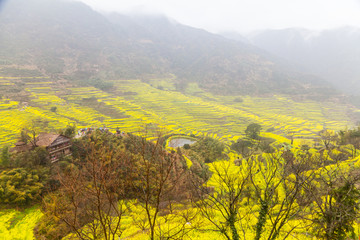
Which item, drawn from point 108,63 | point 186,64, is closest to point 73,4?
point 108,63

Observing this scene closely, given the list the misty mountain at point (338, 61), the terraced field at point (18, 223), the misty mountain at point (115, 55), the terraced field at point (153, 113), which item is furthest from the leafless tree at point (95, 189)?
the misty mountain at point (338, 61)

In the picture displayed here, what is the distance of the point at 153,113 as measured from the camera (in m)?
58.6

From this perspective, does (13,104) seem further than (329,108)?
No

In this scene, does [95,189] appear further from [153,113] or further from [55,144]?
[153,113]

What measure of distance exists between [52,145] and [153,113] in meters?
38.1

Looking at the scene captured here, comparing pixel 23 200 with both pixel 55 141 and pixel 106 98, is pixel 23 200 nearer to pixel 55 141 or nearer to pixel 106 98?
pixel 55 141

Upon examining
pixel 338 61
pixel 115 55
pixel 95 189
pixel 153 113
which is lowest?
pixel 153 113

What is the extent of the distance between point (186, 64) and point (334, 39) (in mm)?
175134

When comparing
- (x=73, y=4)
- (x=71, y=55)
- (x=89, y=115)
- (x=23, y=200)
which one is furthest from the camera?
(x=73, y=4)

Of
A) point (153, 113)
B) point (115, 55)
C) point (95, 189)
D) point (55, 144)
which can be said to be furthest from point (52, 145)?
point (115, 55)

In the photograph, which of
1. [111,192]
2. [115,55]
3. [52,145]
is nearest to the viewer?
[111,192]

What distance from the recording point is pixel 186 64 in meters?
158

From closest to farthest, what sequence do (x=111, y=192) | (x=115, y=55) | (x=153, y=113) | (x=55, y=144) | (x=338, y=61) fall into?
(x=111, y=192) → (x=55, y=144) → (x=153, y=113) → (x=115, y=55) → (x=338, y=61)

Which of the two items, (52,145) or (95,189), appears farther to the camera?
(52,145)
